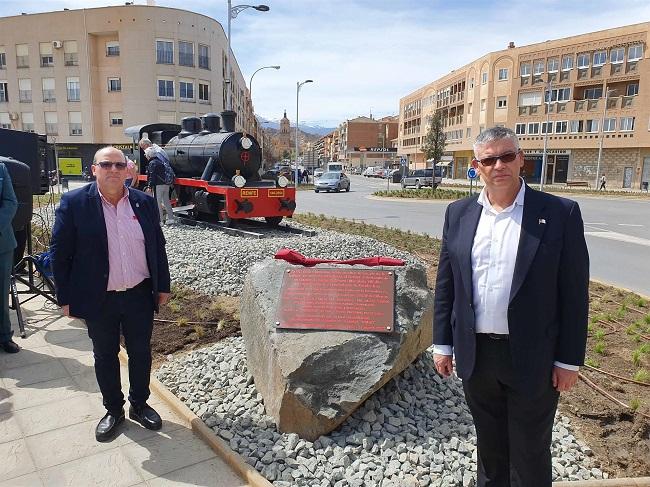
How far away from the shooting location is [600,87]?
44500mm

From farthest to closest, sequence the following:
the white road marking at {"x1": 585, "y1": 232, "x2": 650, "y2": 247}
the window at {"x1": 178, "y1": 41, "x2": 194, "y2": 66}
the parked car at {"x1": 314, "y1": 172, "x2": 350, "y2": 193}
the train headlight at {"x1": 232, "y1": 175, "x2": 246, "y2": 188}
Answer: the window at {"x1": 178, "y1": 41, "x2": 194, "y2": 66} → the parked car at {"x1": 314, "y1": 172, "x2": 350, "y2": 193} → the white road marking at {"x1": 585, "y1": 232, "x2": 650, "y2": 247} → the train headlight at {"x1": 232, "y1": 175, "x2": 246, "y2": 188}

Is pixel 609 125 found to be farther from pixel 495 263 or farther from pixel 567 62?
pixel 495 263

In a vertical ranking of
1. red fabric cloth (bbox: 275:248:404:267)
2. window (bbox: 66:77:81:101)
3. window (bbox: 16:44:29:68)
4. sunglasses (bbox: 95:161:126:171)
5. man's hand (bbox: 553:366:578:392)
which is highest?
window (bbox: 16:44:29:68)

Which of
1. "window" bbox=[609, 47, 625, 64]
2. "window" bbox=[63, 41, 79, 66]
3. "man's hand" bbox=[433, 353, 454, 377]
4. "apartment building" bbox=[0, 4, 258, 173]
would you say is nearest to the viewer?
"man's hand" bbox=[433, 353, 454, 377]

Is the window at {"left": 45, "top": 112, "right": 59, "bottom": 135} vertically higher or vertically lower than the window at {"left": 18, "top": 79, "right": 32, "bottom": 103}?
lower

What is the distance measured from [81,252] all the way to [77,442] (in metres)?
1.29

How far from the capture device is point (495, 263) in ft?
7.59

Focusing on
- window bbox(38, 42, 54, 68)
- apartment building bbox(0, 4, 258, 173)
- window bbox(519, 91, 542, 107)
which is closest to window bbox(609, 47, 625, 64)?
window bbox(519, 91, 542, 107)

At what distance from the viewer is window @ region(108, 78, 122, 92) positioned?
1690 inches

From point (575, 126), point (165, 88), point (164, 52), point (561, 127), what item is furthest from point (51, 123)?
point (575, 126)

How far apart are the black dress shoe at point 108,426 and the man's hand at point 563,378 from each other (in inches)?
111

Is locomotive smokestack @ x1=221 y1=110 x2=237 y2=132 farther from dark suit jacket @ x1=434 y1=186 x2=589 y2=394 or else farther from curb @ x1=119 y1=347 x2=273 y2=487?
dark suit jacket @ x1=434 y1=186 x2=589 y2=394

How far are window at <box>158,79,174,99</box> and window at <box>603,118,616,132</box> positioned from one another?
37.2m

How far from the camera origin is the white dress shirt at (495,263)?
2.29m
